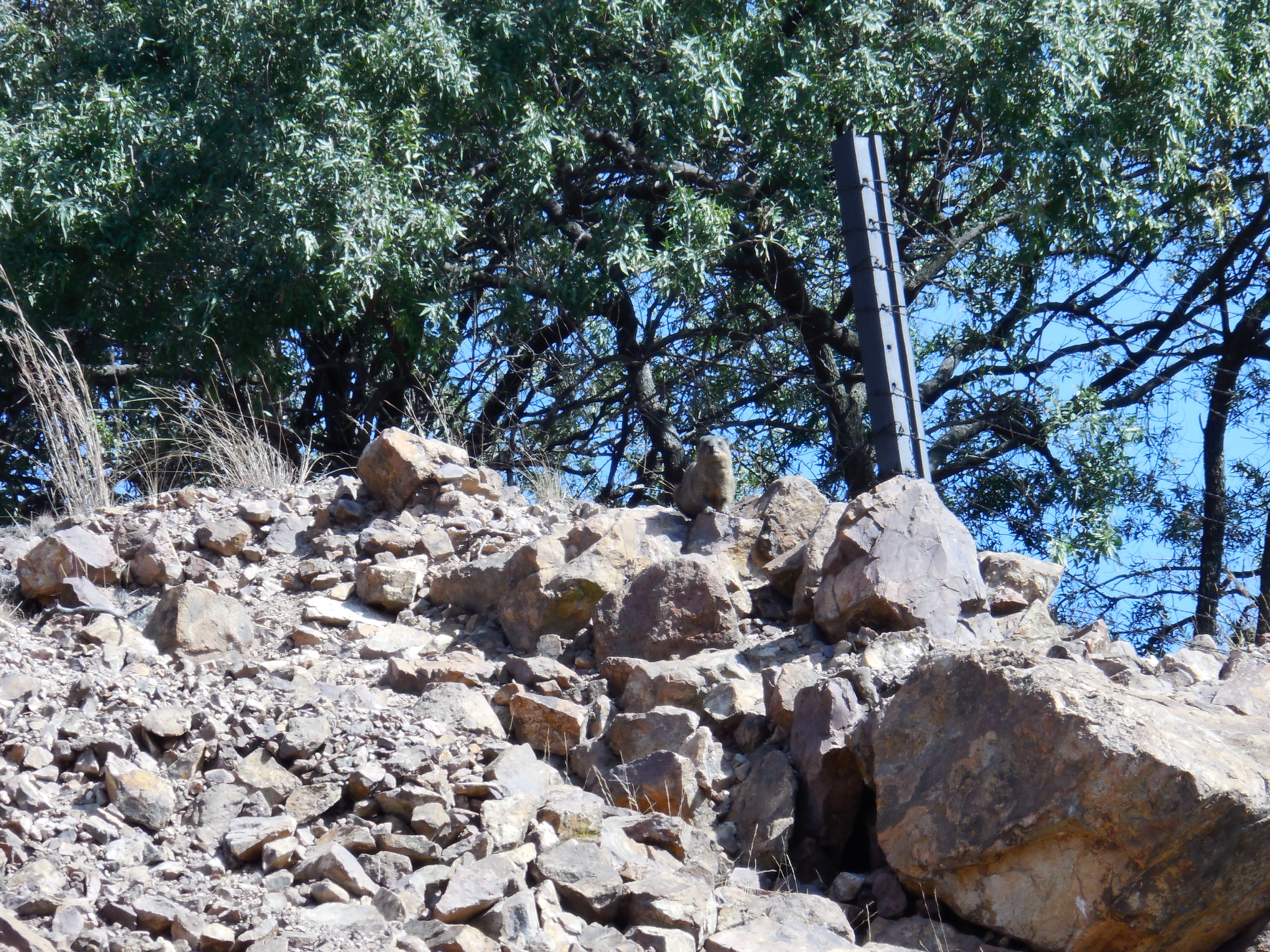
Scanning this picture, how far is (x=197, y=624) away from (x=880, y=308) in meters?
3.13

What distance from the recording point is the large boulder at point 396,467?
566cm

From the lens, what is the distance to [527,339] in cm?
832

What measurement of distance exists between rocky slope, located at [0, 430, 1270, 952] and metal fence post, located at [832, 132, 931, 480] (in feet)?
1.35

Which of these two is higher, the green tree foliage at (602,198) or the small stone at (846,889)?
the green tree foliage at (602,198)

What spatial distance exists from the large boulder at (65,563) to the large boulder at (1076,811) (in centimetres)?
336

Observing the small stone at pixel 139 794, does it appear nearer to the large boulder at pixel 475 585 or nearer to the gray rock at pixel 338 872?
the gray rock at pixel 338 872

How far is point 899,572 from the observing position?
4.41m

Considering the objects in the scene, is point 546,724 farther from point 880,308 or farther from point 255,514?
point 880,308

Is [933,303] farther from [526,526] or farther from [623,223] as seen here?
[526,526]

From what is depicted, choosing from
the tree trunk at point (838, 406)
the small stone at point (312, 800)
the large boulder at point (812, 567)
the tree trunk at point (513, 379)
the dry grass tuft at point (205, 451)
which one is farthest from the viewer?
the tree trunk at point (838, 406)

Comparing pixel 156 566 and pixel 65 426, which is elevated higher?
pixel 65 426

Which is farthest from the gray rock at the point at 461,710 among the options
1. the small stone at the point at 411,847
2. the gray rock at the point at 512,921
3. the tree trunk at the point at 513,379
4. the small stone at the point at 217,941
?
the tree trunk at the point at 513,379

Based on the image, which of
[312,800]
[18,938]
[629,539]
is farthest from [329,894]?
[629,539]

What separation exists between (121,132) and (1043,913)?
6025mm
